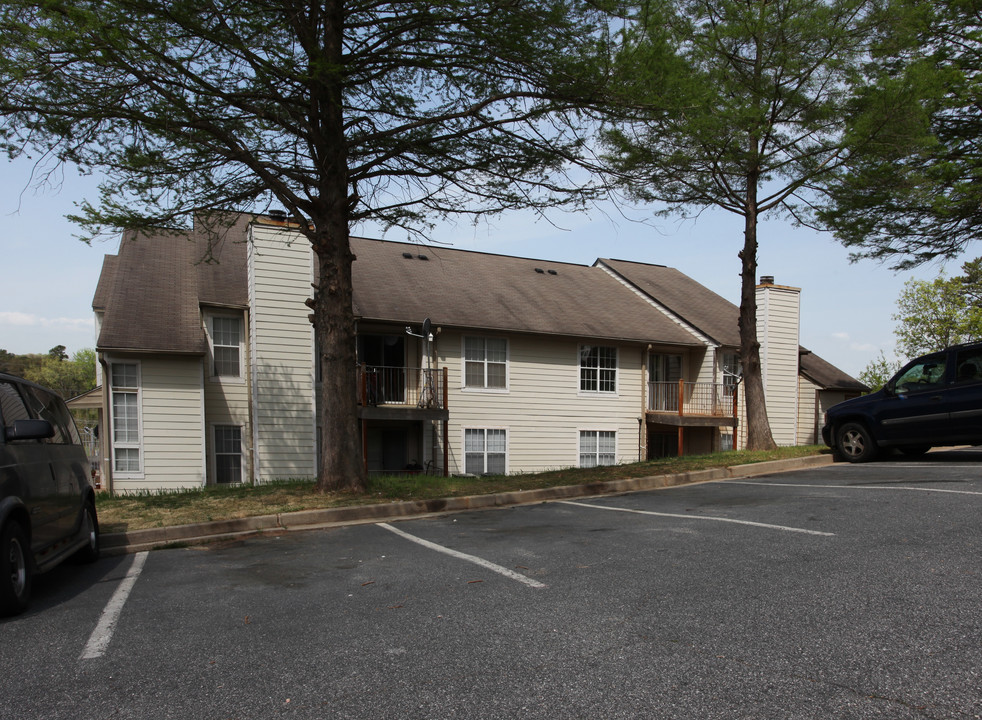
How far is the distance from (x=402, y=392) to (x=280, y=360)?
148 inches

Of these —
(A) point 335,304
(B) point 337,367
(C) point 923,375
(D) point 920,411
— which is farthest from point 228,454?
(C) point 923,375

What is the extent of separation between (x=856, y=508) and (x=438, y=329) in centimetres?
1346

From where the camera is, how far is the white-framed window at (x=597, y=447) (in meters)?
23.5

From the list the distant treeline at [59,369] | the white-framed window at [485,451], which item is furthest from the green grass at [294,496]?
the distant treeline at [59,369]

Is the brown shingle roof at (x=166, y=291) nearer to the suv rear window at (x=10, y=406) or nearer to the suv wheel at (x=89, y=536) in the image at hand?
the suv wheel at (x=89, y=536)

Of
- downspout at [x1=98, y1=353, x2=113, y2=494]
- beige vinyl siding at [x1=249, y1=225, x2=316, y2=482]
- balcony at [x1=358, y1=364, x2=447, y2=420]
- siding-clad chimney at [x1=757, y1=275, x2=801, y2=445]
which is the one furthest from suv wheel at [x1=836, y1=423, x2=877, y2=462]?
downspout at [x1=98, y1=353, x2=113, y2=494]

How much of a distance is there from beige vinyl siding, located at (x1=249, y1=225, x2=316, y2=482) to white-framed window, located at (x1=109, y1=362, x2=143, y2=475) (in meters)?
2.66

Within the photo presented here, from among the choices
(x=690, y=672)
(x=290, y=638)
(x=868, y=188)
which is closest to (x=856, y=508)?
(x=690, y=672)

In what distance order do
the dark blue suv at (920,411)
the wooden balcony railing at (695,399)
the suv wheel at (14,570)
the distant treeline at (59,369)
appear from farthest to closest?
the distant treeline at (59,369)
the wooden balcony railing at (695,399)
the dark blue suv at (920,411)
the suv wheel at (14,570)

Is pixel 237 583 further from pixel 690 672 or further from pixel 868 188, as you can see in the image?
pixel 868 188

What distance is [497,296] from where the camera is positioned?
23672mm

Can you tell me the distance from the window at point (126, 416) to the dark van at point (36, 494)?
34.5 ft

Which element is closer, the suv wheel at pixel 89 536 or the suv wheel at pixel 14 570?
the suv wheel at pixel 14 570

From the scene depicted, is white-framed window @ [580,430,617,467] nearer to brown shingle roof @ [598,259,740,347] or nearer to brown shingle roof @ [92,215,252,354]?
brown shingle roof @ [598,259,740,347]
